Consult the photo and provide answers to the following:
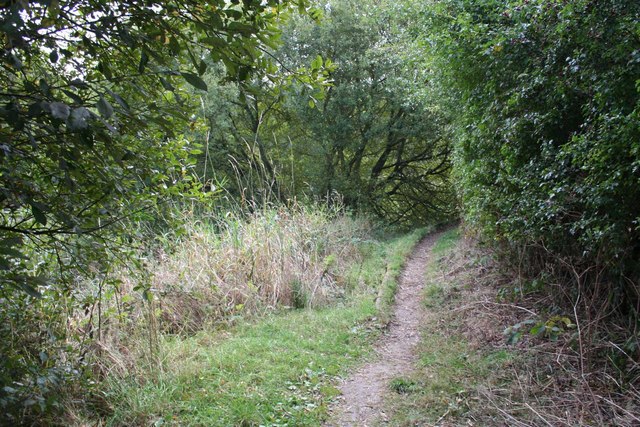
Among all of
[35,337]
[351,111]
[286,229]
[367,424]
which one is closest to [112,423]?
[35,337]

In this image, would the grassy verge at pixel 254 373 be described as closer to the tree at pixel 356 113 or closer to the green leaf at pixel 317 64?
the green leaf at pixel 317 64

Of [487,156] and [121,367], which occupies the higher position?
[487,156]

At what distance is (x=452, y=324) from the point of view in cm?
548

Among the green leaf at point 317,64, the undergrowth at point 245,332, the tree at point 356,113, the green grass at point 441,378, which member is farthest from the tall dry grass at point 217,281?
the tree at point 356,113

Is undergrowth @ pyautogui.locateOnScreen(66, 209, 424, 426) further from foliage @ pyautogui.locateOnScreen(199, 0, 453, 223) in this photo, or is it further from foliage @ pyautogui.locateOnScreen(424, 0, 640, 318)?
foliage @ pyautogui.locateOnScreen(199, 0, 453, 223)

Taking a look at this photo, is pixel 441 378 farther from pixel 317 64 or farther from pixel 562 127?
pixel 317 64

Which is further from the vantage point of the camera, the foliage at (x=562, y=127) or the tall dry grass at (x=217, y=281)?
the tall dry grass at (x=217, y=281)

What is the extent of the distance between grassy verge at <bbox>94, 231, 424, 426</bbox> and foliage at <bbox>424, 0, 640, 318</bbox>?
2.34m

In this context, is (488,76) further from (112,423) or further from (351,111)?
(351,111)

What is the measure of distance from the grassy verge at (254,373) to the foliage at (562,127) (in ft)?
7.68

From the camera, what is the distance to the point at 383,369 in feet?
15.5

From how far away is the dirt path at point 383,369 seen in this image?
381 cm

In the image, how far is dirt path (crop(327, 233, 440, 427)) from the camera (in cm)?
381

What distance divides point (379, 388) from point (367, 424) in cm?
63
